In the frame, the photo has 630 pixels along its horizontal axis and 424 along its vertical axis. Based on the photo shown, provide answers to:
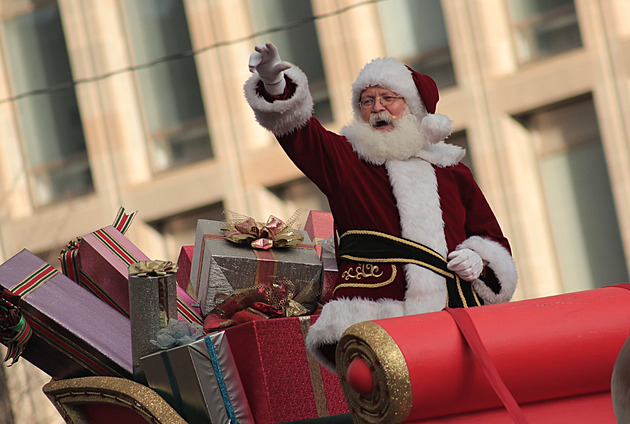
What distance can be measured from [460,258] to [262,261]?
74 cm

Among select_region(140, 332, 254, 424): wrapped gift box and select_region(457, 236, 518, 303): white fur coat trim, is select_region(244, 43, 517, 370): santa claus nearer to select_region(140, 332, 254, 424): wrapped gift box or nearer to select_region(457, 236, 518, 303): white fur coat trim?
select_region(457, 236, 518, 303): white fur coat trim

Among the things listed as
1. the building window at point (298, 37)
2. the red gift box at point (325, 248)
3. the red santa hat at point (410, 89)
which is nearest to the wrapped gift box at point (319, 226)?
the red gift box at point (325, 248)

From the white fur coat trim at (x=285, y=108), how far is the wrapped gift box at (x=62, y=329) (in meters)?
0.82

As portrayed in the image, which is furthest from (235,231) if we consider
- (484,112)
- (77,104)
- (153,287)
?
(77,104)

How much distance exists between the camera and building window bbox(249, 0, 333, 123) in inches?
339

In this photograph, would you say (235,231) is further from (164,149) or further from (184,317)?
(164,149)

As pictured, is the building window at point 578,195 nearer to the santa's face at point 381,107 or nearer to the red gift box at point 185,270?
the red gift box at point 185,270

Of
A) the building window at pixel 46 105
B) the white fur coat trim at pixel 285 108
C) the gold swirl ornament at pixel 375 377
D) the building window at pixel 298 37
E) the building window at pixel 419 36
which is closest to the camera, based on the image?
the gold swirl ornament at pixel 375 377

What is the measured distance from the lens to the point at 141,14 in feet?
31.2

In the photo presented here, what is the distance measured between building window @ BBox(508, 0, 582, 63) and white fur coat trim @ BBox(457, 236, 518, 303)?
17.6ft

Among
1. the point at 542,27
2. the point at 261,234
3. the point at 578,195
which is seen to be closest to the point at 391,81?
the point at 261,234

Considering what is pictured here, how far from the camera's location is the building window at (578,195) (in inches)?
291

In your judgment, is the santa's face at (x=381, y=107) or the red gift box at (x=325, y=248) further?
the red gift box at (x=325, y=248)

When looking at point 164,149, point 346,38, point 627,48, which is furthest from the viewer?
point 164,149
